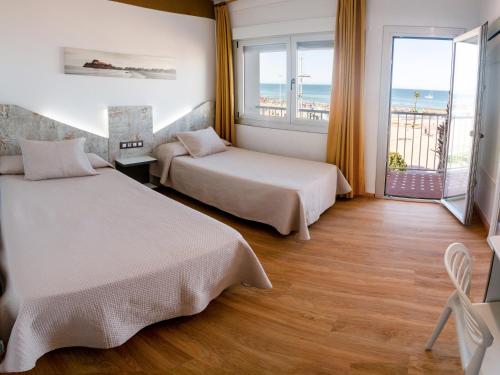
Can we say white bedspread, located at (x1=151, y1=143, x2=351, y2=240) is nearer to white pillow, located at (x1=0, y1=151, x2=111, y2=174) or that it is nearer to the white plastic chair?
white pillow, located at (x1=0, y1=151, x2=111, y2=174)

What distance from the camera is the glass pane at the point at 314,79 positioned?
4664 millimetres

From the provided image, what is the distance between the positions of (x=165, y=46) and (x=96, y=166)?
5.83 feet

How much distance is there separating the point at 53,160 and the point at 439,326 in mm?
3372

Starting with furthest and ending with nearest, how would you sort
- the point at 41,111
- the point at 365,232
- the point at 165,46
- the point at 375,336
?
1. the point at 165,46
2. the point at 41,111
3. the point at 365,232
4. the point at 375,336

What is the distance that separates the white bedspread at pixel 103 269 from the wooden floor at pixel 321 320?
13 centimetres

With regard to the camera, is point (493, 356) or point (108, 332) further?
point (108, 332)

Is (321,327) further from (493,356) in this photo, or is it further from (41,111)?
(41,111)

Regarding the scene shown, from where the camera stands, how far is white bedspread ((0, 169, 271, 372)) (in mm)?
1798

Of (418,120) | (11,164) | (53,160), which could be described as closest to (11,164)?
(11,164)

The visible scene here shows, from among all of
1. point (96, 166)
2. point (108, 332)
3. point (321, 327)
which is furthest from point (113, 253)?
point (96, 166)

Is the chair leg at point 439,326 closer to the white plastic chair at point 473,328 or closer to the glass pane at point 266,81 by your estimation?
the white plastic chair at point 473,328

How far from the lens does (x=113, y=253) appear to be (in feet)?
7.14

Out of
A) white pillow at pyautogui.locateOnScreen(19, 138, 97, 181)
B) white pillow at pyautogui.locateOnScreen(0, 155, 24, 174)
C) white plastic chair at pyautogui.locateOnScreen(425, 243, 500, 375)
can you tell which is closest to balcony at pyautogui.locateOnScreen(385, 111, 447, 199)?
white plastic chair at pyautogui.locateOnScreen(425, 243, 500, 375)

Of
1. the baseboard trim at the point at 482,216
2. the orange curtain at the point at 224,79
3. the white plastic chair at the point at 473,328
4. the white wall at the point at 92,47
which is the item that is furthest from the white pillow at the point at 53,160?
the baseboard trim at the point at 482,216
